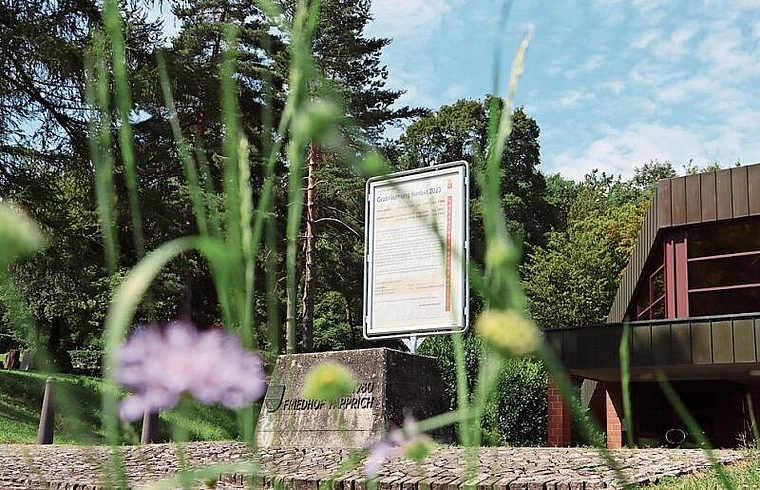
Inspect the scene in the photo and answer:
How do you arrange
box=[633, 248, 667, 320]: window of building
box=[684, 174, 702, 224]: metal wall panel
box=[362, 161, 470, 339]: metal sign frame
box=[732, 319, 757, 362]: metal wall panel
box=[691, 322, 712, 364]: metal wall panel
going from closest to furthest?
box=[362, 161, 470, 339]: metal sign frame, box=[732, 319, 757, 362]: metal wall panel, box=[691, 322, 712, 364]: metal wall panel, box=[684, 174, 702, 224]: metal wall panel, box=[633, 248, 667, 320]: window of building

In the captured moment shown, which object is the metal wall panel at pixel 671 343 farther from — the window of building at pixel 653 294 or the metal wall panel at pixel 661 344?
the window of building at pixel 653 294

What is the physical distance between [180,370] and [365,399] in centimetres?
801

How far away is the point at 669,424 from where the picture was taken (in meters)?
13.5

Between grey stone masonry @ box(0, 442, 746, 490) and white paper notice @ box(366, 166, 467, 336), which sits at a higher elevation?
white paper notice @ box(366, 166, 467, 336)

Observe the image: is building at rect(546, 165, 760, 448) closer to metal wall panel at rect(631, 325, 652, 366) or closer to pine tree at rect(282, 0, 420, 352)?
metal wall panel at rect(631, 325, 652, 366)

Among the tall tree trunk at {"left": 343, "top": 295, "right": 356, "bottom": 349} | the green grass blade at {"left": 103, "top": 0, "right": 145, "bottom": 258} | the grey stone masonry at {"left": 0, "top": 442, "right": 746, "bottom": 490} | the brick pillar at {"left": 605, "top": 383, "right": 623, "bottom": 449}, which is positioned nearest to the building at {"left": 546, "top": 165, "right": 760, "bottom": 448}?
the brick pillar at {"left": 605, "top": 383, "right": 623, "bottom": 449}

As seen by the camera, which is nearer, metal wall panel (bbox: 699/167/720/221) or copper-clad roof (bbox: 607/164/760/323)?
copper-clad roof (bbox: 607/164/760/323)

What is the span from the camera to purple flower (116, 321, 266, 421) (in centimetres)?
36

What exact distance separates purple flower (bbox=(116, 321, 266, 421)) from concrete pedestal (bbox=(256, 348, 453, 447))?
7.36 m

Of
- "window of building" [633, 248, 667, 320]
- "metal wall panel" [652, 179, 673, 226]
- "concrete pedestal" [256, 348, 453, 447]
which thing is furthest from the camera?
"window of building" [633, 248, 667, 320]

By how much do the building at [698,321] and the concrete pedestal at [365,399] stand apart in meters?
3.08

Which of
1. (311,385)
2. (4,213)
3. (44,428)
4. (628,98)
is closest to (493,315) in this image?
(311,385)

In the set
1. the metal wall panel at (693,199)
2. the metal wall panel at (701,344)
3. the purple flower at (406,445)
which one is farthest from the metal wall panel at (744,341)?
the purple flower at (406,445)

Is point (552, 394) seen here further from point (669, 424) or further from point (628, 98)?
point (628, 98)
